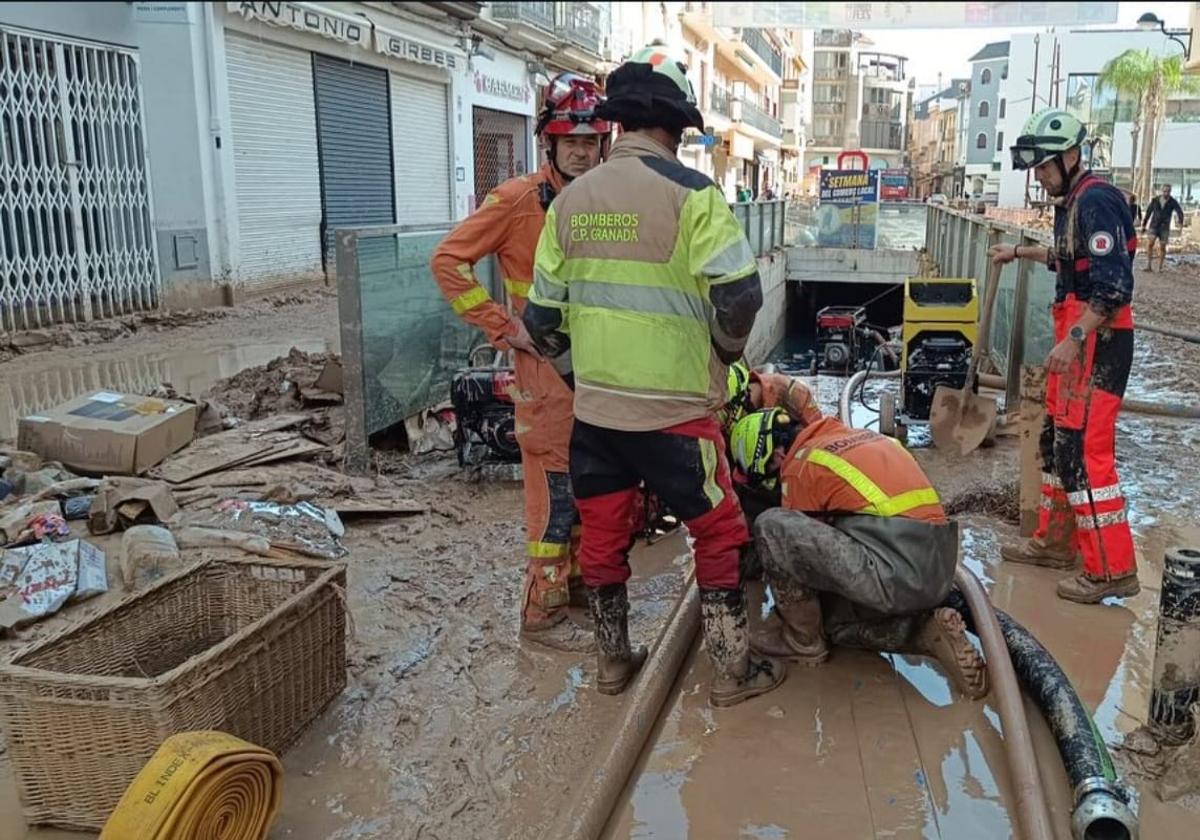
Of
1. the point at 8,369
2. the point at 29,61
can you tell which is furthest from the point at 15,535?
the point at 29,61

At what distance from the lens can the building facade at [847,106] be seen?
91.1 metres

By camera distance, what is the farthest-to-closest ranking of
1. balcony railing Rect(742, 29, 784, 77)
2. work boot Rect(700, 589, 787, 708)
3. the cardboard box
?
1. balcony railing Rect(742, 29, 784, 77)
2. the cardboard box
3. work boot Rect(700, 589, 787, 708)

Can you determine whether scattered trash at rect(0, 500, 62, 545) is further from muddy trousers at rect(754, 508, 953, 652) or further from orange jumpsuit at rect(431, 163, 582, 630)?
muddy trousers at rect(754, 508, 953, 652)

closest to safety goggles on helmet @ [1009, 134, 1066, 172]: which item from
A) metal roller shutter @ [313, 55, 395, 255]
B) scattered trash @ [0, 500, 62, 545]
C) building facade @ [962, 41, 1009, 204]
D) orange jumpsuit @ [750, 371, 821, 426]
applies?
orange jumpsuit @ [750, 371, 821, 426]

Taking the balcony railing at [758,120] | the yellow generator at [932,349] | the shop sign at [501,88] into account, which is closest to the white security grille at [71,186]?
the yellow generator at [932,349]

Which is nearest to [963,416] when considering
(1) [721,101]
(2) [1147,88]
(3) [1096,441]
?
(3) [1096,441]

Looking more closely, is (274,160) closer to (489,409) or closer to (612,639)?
(489,409)

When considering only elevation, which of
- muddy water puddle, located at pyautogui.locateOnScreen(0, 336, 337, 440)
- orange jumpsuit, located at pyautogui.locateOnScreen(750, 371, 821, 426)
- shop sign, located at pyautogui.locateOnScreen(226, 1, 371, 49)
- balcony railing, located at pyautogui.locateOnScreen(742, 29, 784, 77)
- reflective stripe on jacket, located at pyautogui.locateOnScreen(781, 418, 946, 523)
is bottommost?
muddy water puddle, located at pyautogui.locateOnScreen(0, 336, 337, 440)

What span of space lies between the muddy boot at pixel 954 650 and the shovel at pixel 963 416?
11.5 ft

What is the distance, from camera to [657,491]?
311 centimetres

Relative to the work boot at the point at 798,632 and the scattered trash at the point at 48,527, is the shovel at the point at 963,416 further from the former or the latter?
the scattered trash at the point at 48,527

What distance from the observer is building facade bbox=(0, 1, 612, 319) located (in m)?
9.91

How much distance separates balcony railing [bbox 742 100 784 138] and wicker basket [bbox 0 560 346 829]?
46.5m

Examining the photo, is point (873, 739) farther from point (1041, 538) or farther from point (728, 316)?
point (1041, 538)
